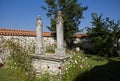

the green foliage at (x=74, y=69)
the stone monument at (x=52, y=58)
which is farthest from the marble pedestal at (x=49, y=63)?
the green foliage at (x=74, y=69)

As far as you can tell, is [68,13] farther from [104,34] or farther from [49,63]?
[49,63]

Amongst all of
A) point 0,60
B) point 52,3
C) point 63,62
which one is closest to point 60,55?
point 63,62

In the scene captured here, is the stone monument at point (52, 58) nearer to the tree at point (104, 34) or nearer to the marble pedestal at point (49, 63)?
the marble pedestal at point (49, 63)

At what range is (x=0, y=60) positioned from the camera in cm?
1138

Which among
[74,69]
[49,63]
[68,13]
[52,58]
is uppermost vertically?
[68,13]

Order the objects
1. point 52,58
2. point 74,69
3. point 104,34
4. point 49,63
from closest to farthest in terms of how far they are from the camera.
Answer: point 74,69, point 52,58, point 49,63, point 104,34

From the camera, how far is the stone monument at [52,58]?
6.66m

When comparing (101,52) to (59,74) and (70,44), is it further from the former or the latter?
(59,74)

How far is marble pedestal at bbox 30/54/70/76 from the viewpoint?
6617 millimetres

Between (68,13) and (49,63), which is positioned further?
(68,13)

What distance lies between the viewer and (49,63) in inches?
274

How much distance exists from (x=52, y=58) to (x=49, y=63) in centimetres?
36

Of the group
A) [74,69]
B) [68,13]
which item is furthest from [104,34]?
[74,69]

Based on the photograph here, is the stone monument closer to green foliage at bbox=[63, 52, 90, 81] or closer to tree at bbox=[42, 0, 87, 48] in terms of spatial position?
green foliage at bbox=[63, 52, 90, 81]
